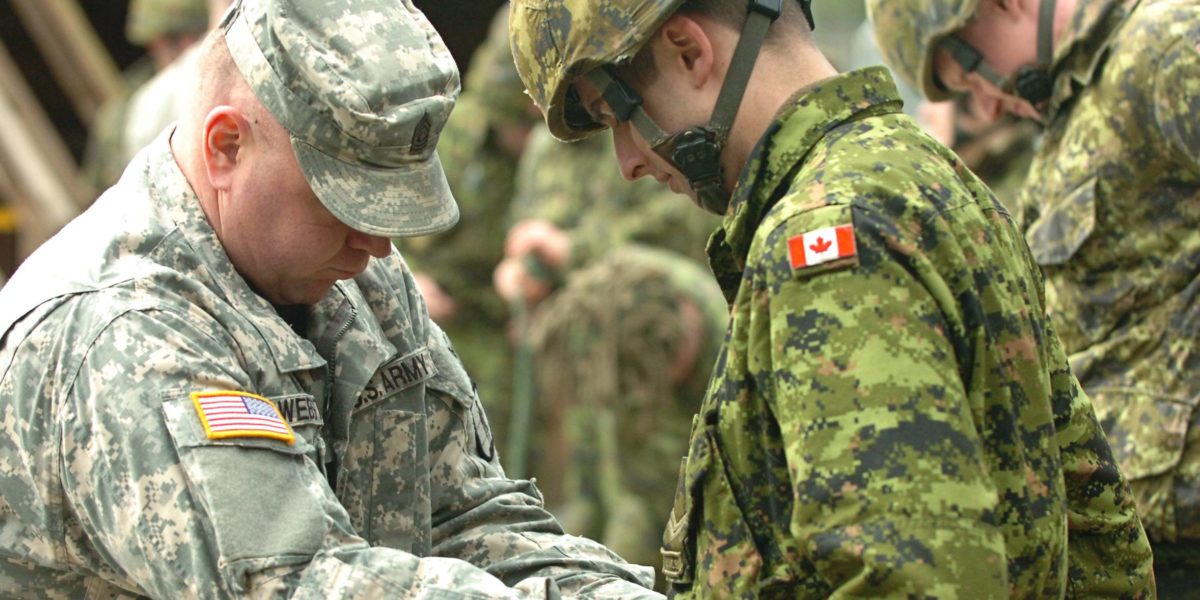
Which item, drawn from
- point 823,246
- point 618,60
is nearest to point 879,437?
point 823,246

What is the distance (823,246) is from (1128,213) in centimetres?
231

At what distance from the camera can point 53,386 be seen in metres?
3.02

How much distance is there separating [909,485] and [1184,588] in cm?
246

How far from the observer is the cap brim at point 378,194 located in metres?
3.14

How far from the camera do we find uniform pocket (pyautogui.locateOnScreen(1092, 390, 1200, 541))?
181 inches

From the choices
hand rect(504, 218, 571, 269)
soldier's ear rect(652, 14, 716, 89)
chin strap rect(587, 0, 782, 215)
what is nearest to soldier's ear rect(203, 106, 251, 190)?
chin strap rect(587, 0, 782, 215)

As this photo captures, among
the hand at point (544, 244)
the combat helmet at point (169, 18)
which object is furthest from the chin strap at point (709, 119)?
the combat helmet at point (169, 18)

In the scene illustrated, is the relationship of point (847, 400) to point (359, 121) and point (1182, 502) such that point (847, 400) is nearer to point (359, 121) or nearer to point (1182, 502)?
point (359, 121)

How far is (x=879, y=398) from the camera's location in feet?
8.43

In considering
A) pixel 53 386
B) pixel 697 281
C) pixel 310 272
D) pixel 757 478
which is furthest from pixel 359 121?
pixel 697 281

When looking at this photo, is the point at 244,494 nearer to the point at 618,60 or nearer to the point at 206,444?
the point at 206,444

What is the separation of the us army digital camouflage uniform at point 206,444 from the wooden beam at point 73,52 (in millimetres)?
9253

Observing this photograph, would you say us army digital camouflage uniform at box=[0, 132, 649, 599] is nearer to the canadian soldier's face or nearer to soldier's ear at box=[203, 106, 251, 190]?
soldier's ear at box=[203, 106, 251, 190]

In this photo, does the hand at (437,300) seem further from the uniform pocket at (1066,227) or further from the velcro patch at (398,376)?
the velcro patch at (398,376)
